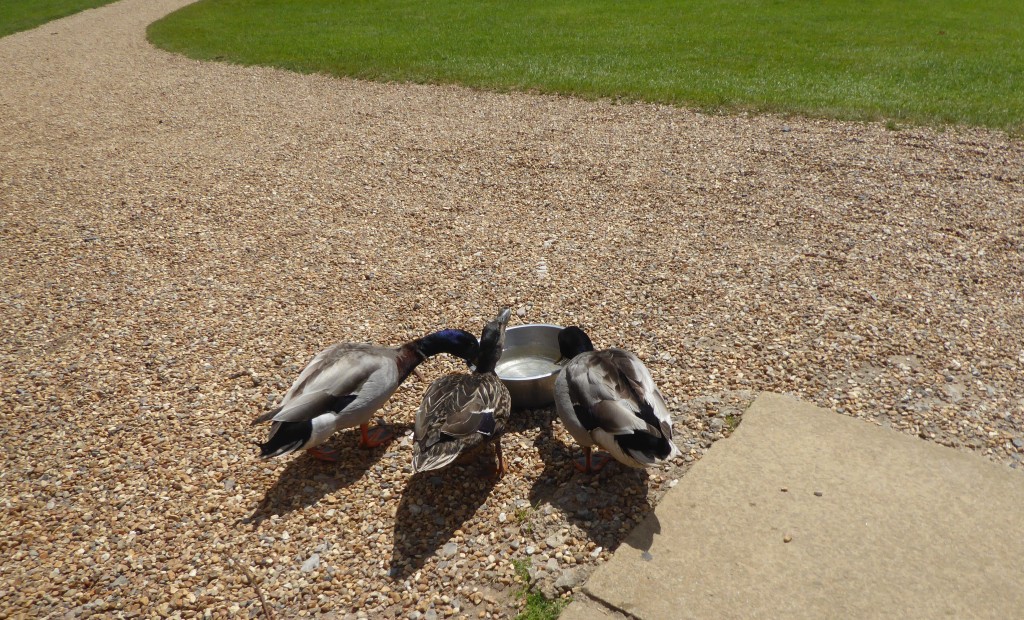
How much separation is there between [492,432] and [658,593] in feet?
3.52

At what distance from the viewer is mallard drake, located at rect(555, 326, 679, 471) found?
10.8 feet

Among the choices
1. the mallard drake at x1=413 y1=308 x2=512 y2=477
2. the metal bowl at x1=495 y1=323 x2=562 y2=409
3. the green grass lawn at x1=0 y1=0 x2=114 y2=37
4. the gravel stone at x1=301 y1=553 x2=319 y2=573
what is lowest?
the gravel stone at x1=301 y1=553 x2=319 y2=573

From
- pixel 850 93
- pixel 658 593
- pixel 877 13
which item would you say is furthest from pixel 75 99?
pixel 877 13

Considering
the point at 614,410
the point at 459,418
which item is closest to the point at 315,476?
the point at 459,418

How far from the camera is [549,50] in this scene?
14.4 metres

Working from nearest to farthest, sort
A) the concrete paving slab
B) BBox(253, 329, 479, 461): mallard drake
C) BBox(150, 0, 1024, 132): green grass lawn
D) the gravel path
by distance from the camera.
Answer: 1. the concrete paving slab
2. the gravel path
3. BBox(253, 329, 479, 461): mallard drake
4. BBox(150, 0, 1024, 132): green grass lawn

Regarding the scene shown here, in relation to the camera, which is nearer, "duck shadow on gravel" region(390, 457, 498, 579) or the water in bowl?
"duck shadow on gravel" region(390, 457, 498, 579)

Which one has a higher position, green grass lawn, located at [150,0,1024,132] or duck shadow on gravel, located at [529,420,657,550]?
green grass lawn, located at [150,0,1024,132]

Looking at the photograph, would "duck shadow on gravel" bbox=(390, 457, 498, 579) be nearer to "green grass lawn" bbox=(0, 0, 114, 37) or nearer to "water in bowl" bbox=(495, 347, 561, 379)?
"water in bowl" bbox=(495, 347, 561, 379)

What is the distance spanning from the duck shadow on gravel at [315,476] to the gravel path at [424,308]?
0.02 m

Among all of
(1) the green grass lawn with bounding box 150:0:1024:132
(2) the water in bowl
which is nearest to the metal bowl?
(2) the water in bowl

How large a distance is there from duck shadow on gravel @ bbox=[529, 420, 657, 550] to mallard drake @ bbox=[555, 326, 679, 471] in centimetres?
9

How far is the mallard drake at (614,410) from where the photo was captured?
3281mm

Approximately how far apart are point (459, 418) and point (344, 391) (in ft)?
2.31
